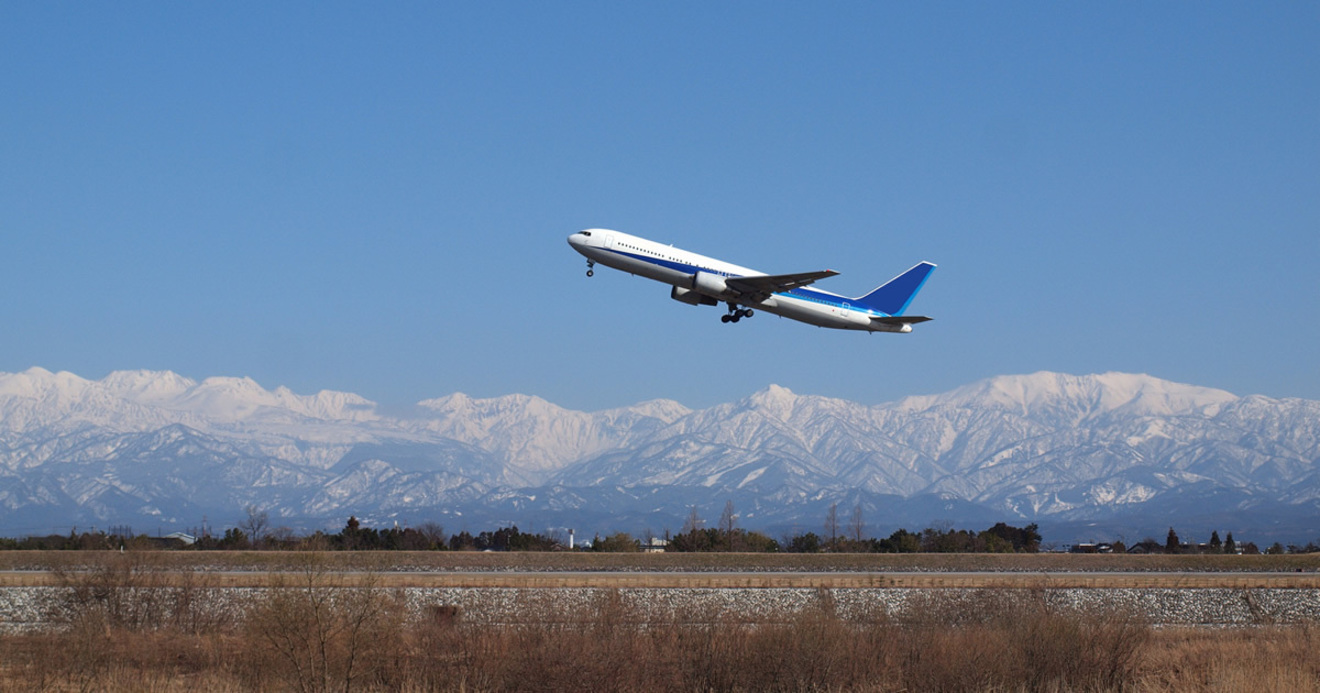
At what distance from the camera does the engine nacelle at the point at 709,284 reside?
170 ft

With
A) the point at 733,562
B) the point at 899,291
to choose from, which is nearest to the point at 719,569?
the point at 733,562

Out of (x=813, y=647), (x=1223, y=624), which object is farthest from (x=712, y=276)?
(x=813, y=647)

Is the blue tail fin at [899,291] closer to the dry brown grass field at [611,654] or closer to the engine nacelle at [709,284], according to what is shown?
the engine nacelle at [709,284]

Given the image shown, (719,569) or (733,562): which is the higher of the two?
(733,562)

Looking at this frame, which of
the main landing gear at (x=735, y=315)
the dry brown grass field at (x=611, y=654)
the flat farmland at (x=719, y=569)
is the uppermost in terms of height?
the main landing gear at (x=735, y=315)

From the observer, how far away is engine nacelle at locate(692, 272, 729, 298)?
5191cm

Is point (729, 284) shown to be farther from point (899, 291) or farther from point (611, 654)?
point (611, 654)

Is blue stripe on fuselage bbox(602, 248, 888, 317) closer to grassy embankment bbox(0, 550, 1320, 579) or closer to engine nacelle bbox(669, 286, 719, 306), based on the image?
engine nacelle bbox(669, 286, 719, 306)

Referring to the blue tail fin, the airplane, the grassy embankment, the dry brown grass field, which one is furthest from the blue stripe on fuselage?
the dry brown grass field

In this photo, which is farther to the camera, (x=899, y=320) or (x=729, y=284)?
(x=899, y=320)

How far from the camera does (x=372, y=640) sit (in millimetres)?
Result: 25859

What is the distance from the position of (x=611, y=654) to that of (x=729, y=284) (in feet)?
91.9

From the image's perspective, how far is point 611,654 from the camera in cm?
2612

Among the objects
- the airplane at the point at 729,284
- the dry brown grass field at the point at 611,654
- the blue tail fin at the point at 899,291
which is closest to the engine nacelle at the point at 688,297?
the airplane at the point at 729,284
